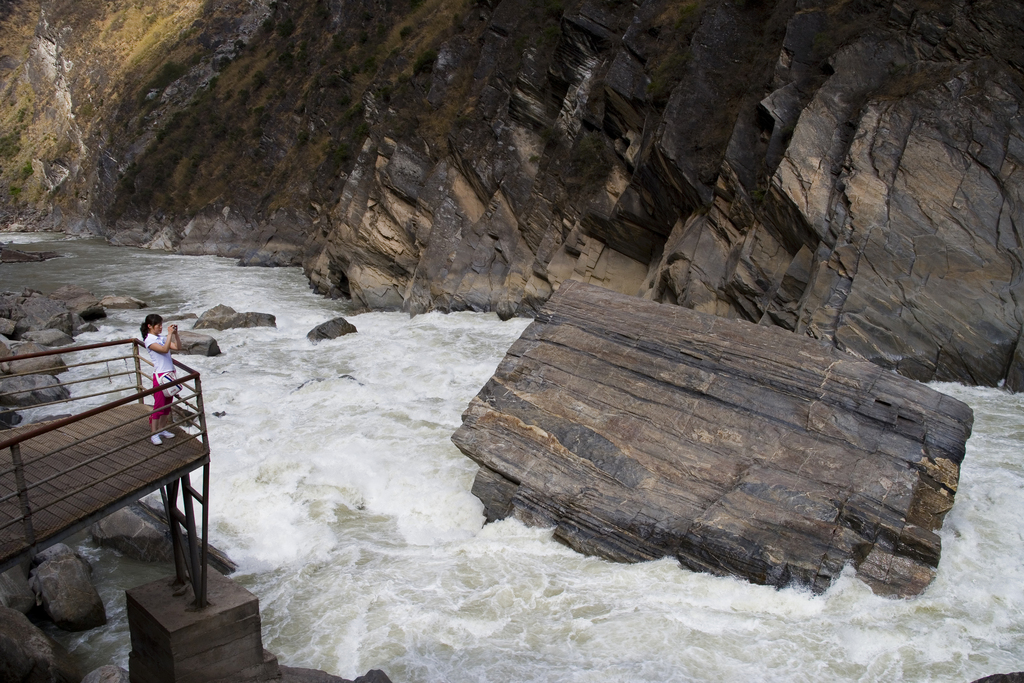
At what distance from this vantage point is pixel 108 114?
5922 centimetres

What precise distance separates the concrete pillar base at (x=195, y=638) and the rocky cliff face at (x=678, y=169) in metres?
11.1

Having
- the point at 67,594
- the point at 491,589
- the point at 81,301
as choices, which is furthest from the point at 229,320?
the point at 491,589

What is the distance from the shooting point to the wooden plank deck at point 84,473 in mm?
5336

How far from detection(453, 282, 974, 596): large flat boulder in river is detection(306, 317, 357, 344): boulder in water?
Answer: 36.1 feet

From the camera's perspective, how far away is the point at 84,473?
20.0 feet

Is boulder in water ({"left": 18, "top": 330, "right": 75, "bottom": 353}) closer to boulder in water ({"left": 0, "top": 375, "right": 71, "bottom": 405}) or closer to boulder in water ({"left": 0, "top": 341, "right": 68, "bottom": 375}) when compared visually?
boulder in water ({"left": 0, "top": 341, "right": 68, "bottom": 375})

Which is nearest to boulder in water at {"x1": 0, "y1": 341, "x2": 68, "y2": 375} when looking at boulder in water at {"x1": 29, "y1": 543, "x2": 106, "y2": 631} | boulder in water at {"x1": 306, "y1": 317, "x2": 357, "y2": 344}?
boulder in water at {"x1": 306, "y1": 317, "x2": 357, "y2": 344}

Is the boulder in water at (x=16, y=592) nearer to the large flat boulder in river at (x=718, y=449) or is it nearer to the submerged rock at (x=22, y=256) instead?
the large flat boulder in river at (x=718, y=449)

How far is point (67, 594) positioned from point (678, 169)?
15.1 meters

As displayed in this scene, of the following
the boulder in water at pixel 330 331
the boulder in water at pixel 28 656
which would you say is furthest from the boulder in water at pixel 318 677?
the boulder in water at pixel 330 331

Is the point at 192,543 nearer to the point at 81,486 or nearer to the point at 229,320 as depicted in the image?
the point at 81,486

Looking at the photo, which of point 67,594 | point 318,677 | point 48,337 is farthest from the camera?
point 48,337

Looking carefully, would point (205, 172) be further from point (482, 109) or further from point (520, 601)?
point (520, 601)

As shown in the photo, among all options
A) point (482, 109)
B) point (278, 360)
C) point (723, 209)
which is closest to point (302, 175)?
point (482, 109)
